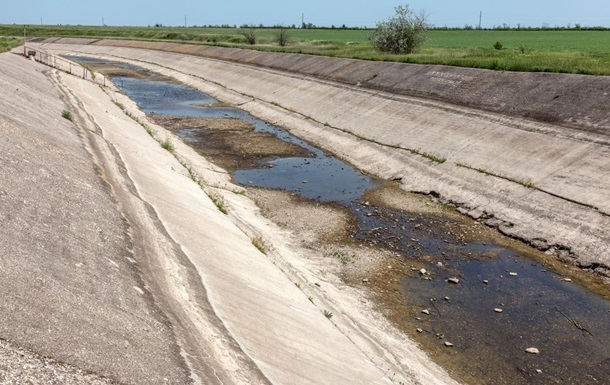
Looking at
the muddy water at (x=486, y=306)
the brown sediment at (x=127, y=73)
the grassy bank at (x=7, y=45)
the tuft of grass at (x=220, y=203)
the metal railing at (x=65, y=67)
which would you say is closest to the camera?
the muddy water at (x=486, y=306)

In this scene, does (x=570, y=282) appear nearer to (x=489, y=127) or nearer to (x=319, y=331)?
(x=319, y=331)

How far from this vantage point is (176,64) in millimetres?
84562

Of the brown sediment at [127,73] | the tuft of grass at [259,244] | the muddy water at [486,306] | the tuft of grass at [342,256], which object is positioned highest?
the brown sediment at [127,73]

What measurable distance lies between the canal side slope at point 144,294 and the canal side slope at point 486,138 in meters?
9.36

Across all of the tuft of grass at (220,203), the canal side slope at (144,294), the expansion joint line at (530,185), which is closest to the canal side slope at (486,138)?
the expansion joint line at (530,185)

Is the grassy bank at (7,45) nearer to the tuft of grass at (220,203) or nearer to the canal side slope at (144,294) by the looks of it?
the tuft of grass at (220,203)

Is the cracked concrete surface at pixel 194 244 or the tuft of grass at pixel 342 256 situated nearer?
the cracked concrete surface at pixel 194 244

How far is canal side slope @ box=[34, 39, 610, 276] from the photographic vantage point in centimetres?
2053

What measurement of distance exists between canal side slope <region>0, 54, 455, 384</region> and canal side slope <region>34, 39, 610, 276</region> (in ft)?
30.7

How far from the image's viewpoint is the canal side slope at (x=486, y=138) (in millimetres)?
20531

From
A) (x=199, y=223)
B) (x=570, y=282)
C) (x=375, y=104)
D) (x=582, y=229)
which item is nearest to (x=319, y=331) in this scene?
(x=199, y=223)

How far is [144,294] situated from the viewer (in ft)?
29.9

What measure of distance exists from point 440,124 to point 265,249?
18895 mm

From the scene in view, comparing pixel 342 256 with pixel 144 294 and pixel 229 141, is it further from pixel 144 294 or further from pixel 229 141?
pixel 229 141
